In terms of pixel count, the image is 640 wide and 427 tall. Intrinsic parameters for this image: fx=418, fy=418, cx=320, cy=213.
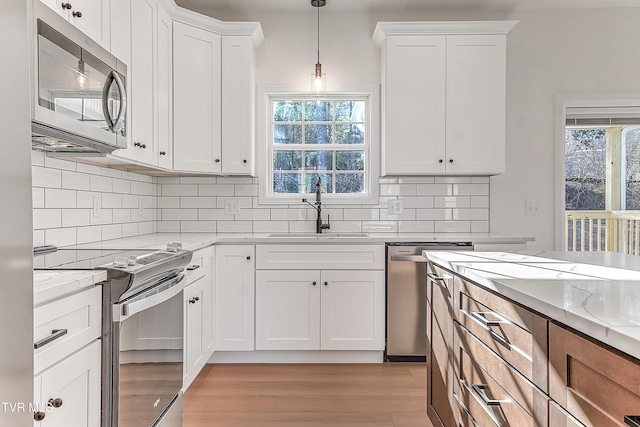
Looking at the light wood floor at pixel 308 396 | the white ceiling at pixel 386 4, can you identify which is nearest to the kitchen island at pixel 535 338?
the light wood floor at pixel 308 396

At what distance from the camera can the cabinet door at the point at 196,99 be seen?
2.97 m

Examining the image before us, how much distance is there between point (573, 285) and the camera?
3.69 ft

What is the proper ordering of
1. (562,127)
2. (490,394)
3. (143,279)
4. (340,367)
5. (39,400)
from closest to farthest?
(39,400), (490,394), (143,279), (340,367), (562,127)

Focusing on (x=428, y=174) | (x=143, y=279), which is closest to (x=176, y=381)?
(x=143, y=279)

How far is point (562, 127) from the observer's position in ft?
11.4

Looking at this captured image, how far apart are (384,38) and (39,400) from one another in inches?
120

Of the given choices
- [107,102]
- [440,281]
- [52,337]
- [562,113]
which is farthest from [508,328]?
[562,113]

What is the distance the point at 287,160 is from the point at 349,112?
68 centimetres

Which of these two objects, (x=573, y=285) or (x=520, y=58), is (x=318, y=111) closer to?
(x=520, y=58)

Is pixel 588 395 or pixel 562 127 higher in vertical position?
pixel 562 127

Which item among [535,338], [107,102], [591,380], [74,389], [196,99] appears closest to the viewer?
[591,380]

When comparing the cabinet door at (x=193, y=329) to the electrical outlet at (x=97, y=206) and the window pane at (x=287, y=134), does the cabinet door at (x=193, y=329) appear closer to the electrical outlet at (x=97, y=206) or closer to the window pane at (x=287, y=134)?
the electrical outlet at (x=97, y=206)

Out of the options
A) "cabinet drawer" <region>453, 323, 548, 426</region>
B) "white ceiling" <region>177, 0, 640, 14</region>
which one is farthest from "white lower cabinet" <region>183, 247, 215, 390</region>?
"white ceiling" <region>177, 0, 640, 14</region>

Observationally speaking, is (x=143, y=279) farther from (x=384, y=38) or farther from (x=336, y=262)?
(x=384, y=38)
